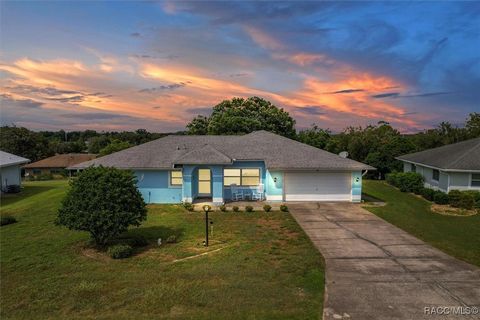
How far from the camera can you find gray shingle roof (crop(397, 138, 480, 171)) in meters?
23.8

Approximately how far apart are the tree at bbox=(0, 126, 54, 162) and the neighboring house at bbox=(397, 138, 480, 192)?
6654 cm

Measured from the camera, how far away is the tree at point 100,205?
1222 cm

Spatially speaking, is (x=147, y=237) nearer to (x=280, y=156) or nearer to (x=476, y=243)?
(x=280, y=156)

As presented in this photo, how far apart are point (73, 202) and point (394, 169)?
1370 inches

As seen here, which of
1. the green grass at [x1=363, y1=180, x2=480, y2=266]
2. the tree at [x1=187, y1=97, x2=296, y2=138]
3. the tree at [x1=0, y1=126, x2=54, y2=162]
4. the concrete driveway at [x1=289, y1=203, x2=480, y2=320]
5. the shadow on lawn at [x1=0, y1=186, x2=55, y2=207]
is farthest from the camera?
the tree at [x1=0, y1=126, x2=54, y2=162]

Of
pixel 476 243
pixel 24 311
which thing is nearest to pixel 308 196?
pixel 476 243

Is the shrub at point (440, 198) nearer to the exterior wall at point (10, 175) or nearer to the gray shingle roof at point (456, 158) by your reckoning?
the gray shingle roof at point (456, 158)

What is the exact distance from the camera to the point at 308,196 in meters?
22.9

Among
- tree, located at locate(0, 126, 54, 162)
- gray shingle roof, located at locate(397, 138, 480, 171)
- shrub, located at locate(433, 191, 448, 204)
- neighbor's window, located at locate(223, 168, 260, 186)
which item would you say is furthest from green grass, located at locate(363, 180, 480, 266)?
tree, located at locate(0, 126, 54, 162)

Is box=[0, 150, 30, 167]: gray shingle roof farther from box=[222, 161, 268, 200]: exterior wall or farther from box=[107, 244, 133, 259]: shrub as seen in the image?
box=[107, 244, 133, 259]: shrub

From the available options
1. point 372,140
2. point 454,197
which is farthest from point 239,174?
point 372,140

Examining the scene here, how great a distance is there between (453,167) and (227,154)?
15390mm

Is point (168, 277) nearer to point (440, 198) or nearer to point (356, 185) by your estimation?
point (356, 185)

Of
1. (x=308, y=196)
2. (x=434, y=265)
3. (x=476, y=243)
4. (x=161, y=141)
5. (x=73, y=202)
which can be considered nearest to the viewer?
(x=434, y=265)
